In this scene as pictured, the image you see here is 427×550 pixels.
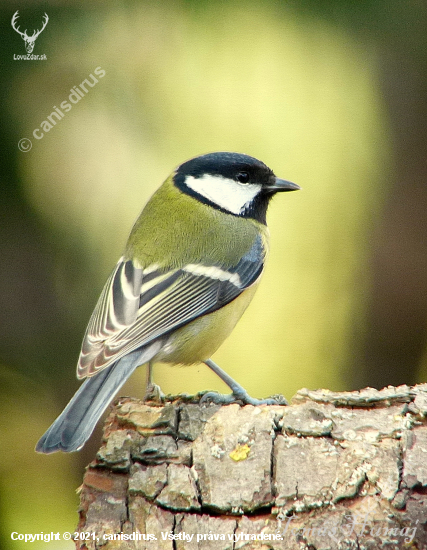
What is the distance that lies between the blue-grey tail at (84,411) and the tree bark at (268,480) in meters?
0.07

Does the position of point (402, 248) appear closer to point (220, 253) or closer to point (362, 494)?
point (220, 253)

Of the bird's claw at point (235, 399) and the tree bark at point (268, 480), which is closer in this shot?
the tree bark at point (268, 480)

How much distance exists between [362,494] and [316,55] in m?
1.99

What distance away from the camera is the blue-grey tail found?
1.53 m

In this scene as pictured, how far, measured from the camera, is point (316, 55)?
8.99 feet

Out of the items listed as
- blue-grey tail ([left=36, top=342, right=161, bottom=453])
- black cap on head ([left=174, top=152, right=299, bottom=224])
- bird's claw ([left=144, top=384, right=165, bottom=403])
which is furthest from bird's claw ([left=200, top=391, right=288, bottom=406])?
black cap on head ([left=174, top=152, right=299, bottom=224])

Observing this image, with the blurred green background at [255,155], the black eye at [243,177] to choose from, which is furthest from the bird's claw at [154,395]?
the black eye at [243,177]

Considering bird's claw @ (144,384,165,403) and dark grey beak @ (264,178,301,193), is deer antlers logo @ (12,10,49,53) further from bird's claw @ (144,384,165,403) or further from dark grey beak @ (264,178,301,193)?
bird's claw @ (144,384,165,403)

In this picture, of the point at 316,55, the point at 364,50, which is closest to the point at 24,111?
the point at 316,55

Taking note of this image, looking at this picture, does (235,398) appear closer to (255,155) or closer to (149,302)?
(149,302)

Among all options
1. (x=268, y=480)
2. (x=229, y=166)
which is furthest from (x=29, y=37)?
(x=268, y=480)

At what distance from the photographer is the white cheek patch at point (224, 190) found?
94.0 inches

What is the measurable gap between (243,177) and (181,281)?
554 millimetres

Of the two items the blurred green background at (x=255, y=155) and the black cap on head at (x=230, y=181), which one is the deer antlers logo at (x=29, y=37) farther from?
the black cap on head at (x=230, y=181)
